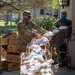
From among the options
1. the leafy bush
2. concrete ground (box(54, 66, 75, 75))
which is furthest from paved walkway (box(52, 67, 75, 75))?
the leafy bush

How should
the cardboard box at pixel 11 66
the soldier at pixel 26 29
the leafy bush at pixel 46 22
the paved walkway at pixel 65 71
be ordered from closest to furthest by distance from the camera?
the soldier at pixel 26 29
the paved walkway at pixel 65 71
the cardboard box at pixel 11 66
the leafy bush at pixel 46 22

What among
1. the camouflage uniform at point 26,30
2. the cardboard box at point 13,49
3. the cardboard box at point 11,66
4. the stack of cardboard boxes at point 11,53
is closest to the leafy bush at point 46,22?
the stack of cardboard boxes at point 11,53

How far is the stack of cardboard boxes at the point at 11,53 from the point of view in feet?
25.5

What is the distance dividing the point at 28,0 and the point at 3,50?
11745 millimetres

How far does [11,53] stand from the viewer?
26.1 feet

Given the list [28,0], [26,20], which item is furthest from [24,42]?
[28,0]

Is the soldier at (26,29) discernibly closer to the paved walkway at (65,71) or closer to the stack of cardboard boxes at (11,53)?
the stack of cardboard boxes at (11,53)

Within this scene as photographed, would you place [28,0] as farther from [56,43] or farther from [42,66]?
[42,66]

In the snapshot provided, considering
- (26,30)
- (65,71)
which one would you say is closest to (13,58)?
(26,30)

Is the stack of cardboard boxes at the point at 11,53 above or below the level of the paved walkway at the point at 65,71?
above

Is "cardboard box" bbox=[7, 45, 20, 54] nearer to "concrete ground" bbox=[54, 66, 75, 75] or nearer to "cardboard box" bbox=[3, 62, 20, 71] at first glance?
"cardboard box" bbox=[3, 62, 20, 71]

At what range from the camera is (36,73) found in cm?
342

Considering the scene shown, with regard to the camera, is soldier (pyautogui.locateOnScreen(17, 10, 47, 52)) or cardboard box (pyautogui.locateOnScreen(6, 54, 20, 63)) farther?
cardboard box (pyautogui.locateOnScreen(6, 54, 20, 63))

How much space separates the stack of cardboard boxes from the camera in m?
7.76
